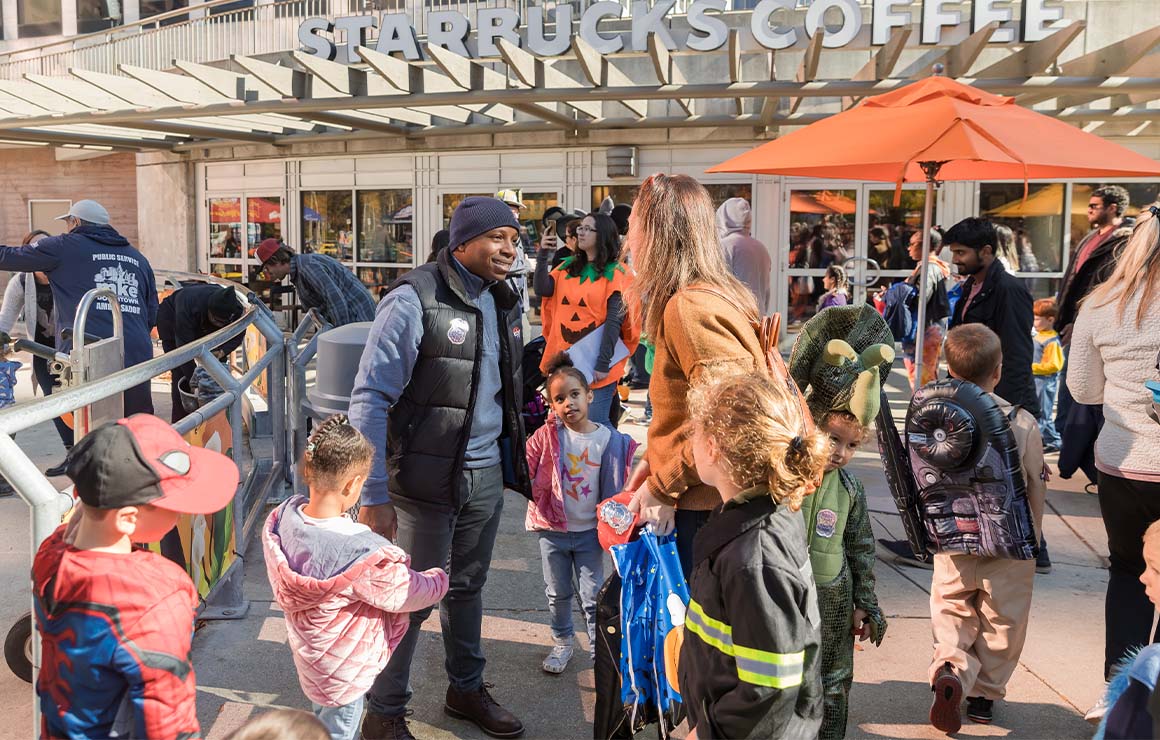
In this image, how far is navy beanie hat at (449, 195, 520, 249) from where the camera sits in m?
3.31

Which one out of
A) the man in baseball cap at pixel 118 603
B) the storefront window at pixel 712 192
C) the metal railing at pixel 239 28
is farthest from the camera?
the metal railing at pixel 239 28

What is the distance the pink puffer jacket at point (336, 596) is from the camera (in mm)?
2709

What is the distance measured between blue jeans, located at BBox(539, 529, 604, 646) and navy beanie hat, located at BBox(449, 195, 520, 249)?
1311 mm

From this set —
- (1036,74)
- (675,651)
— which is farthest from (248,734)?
(1036,74)

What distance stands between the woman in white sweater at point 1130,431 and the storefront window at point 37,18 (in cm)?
2670

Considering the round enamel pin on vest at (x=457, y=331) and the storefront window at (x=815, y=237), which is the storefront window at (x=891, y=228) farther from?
the round enamel pin on vest at (x=457, y=331)

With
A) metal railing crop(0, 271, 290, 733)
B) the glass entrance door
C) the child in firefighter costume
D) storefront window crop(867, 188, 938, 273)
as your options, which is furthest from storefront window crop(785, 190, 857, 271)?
the child in firefighter costume

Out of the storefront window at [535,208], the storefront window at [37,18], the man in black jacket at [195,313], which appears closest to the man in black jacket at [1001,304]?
the man in black jacket at [195,313]

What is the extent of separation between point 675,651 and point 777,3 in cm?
979

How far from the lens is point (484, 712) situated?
11.3 ft

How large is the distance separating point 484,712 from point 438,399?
1.13 m

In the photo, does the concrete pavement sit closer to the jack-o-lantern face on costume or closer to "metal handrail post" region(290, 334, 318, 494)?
"metal handrail post" region(290, 334, 318, 494)

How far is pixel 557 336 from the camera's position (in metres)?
6.60

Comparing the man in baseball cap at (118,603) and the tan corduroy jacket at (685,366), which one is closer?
the man in baseball cap at (118,603)
